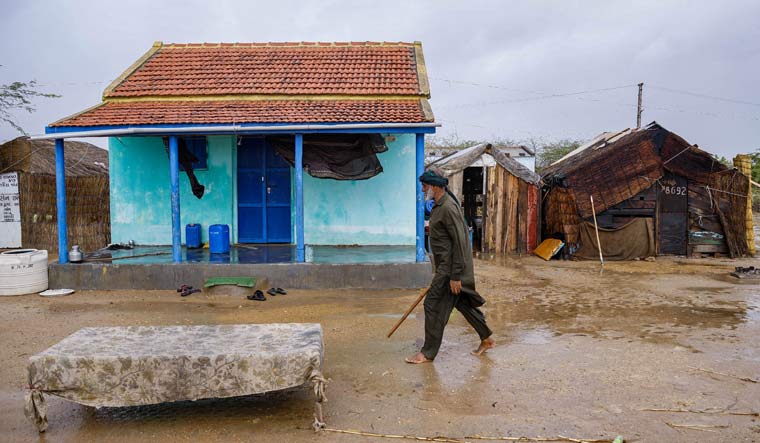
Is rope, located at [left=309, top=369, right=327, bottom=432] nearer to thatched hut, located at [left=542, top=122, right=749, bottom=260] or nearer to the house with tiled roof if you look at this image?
the house with tiled roof

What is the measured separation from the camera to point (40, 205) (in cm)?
1329

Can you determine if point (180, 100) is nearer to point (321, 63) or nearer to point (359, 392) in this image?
point (321, 63)

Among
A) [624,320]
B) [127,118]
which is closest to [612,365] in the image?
[624,320]

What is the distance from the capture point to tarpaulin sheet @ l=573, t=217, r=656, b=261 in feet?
43.3

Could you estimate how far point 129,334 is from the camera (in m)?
4.44

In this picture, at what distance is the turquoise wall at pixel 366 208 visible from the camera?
35.7ft

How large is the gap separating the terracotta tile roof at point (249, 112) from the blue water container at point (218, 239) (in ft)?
6.74

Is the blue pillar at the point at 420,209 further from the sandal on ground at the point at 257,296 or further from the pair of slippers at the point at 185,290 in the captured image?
the pair of slippers at the point at 185,290

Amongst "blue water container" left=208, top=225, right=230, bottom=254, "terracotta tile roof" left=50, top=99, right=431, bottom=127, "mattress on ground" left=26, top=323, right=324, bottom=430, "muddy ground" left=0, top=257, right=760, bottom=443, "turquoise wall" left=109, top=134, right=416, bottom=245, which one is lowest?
"muddy ground" left=0, top=257, right=760, bottom=443

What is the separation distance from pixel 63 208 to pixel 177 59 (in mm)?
4187

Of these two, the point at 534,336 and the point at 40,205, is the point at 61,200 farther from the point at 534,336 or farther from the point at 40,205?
the point at 534,336

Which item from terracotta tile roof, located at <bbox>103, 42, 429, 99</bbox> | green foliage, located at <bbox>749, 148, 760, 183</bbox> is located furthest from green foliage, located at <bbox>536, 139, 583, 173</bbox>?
terracotta tile roof, located at <bbox>103, 42, 429, 99</bbox>

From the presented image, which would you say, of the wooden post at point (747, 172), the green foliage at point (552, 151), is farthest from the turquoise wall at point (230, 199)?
the green foliage at point (552, 151)

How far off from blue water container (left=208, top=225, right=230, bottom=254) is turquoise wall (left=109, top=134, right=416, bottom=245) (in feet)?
2.85
